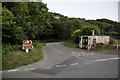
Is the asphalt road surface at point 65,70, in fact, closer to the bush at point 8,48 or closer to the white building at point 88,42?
the bush at point 8,48

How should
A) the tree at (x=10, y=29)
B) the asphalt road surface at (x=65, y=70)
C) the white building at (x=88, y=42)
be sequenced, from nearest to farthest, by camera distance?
the asphalt road surface at (x=65, y=70)
the tree at (x=10, y=29)
the white building at (x=88, y=42)

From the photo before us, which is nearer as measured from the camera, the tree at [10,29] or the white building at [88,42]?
the tree at [10,29]

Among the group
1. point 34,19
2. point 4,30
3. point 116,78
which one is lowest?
point 116,78

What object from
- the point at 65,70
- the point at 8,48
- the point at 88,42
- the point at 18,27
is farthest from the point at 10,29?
the point at 88,42

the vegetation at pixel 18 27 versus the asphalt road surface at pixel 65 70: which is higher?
the vegetation at pixel 18 27

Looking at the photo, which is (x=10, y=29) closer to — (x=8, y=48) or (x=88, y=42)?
(x=8, y=48)

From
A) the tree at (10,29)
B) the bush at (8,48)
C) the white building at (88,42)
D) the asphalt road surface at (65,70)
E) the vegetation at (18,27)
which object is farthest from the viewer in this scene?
the white building at (88,42)

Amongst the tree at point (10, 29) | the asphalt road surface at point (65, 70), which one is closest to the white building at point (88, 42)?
the tree at point (10, 29)

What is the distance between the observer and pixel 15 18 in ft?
65.7

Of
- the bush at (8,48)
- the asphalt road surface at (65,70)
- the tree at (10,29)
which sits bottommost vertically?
the asphalt road surface at (65,70)

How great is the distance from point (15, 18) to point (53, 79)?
1109cm

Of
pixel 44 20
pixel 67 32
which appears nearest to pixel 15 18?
pixel 44 20

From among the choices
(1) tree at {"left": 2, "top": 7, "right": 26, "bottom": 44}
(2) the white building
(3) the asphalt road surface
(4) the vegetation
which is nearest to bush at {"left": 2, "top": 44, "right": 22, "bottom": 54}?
(4) the vegetation

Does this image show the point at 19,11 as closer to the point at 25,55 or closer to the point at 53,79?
the point at 25,55
